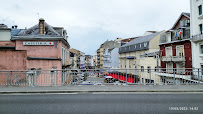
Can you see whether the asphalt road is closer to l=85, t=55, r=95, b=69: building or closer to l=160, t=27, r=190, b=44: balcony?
l=160, t=27, r=190, b=44: balcony

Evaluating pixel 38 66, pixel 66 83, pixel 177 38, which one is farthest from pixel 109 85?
pixel 177 38

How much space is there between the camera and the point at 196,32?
1030 inches

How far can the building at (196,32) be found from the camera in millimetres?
25266

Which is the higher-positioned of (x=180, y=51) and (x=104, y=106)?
(x=180, y=51)

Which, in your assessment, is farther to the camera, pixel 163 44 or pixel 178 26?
pixel 163 44

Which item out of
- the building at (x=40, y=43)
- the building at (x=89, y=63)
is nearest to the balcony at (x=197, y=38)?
the building at (x=40, y=43)

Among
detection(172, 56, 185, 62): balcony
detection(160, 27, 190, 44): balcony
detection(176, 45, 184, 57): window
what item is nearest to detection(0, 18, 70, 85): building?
detection(172, 56, 185, 62): balcony

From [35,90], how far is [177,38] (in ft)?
91.9

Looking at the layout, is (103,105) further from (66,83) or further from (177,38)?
(177,38)

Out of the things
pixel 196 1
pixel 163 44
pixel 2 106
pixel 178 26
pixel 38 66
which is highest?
pixel 196 1

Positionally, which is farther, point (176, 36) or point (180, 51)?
point (176, 36)

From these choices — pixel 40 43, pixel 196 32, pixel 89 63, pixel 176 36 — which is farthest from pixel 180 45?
pixel 89 63

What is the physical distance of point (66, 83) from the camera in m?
10.8

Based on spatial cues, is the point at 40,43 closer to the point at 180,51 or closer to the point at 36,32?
the point at 36,32
